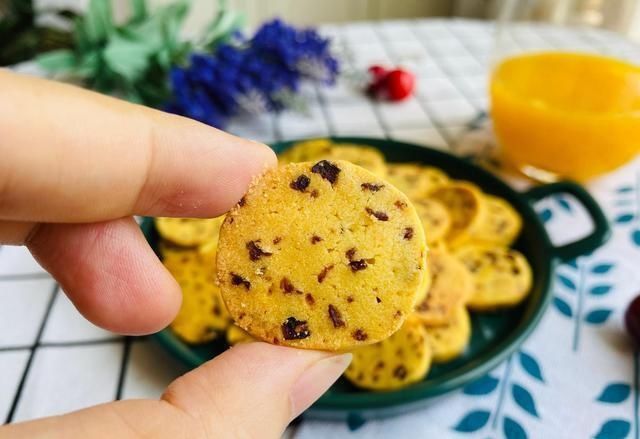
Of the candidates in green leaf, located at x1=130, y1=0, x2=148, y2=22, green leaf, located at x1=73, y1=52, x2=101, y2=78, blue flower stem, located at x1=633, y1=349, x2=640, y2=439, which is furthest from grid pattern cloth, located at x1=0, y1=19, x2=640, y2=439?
green leaf, located at x1=130, y1=0, x2=148, y2=22

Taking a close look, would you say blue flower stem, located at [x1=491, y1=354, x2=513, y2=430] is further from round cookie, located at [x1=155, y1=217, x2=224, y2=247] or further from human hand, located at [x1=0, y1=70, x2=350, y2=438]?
round cookie, located at [x1=155, y1=217, x2=224, y2=247]

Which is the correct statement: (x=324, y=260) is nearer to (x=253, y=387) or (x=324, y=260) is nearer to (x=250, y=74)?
(x=253, y=387)

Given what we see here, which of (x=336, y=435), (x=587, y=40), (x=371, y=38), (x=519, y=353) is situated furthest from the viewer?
(x=371, y=38)

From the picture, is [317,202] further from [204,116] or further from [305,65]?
[305,65]

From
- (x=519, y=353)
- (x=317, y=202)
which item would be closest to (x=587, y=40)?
(x=519, y=353)

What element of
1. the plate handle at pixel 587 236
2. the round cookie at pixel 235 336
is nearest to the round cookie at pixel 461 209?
the plate handle at pixel 587 236

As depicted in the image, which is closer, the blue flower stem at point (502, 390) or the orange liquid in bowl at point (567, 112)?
the blue flower stem at point (502, 390)

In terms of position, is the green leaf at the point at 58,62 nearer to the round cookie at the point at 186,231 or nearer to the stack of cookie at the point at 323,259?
the round cookie at the point at 186,231
